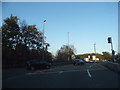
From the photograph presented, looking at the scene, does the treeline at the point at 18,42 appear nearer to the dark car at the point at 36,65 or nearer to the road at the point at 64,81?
the dark car at the point at 36,65

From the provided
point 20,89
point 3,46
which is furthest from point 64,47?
point 20,89

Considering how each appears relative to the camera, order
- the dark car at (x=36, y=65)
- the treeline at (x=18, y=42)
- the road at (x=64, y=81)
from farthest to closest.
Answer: the treeline at (x=18, y=42) < the dark car at (x=36, y=65) < the road at (x=64, y=81)

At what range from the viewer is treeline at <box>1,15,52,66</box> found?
4778 centimetres

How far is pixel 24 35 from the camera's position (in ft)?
171

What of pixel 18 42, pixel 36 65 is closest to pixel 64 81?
pixel 36 65

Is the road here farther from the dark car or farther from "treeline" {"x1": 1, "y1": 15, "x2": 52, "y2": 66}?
"treeline" {"x1": 1, "y1": 15, "x2": 52, "y2": 66}

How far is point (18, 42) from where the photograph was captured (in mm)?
50906

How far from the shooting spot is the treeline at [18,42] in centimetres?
4778

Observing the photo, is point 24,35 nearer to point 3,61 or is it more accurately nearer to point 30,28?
Result: point 30,28

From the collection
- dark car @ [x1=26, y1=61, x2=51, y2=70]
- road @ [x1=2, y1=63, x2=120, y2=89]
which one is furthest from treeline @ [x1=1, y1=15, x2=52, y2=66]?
road @ [x1=2, y1=63, x2=120, y2=89]

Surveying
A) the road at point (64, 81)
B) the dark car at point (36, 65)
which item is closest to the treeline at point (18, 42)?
the dark car at point (36, 65)

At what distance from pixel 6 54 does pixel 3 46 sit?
187 centimetres

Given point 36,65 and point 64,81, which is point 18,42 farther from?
point 64,81

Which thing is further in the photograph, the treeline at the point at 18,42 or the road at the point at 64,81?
the treeline at the point at 18,42
